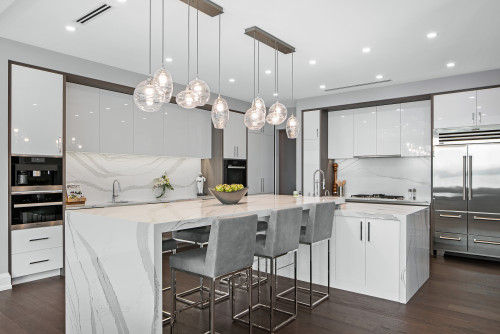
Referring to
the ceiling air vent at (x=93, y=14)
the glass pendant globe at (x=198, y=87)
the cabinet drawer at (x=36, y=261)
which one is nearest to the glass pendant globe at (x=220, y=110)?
the glass pendant globe at (x=198, y=87)

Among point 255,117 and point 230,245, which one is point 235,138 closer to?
point 255,117

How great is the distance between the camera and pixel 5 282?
149 inches

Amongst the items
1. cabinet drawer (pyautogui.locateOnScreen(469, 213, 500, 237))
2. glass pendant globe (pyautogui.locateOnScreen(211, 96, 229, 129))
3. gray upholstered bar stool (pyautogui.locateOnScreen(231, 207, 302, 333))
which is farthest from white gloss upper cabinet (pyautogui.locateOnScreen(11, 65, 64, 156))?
cabinet drawer (pyautogui.locateOnScreen(469, 213, 500, 237))

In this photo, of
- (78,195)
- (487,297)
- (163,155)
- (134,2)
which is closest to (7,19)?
(134,2)

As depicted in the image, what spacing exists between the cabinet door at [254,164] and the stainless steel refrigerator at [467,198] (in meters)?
3.39

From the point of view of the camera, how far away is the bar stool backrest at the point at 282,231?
110 inches

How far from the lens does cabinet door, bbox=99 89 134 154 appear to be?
4.87m

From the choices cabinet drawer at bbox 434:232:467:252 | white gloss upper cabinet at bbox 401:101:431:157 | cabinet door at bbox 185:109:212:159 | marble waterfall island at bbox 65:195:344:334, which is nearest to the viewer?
marble waterfall island at bbox 65:195:344:334

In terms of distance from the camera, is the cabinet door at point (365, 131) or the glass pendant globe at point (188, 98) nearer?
the glass pendant globe at point (188, 98)

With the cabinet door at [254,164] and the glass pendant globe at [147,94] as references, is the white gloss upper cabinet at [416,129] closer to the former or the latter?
the cabinet door at [254,164]

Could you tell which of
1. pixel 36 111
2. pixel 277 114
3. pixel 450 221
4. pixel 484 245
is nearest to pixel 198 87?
pixel 277 114

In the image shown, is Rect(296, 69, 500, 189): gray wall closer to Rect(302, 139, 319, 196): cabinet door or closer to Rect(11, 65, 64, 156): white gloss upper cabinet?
Rect(302, 139, 319, 196): cabinet door

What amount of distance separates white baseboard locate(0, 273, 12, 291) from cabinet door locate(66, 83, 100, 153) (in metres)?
→ 1.62

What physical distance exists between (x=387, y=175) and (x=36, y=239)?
5.61 metres
